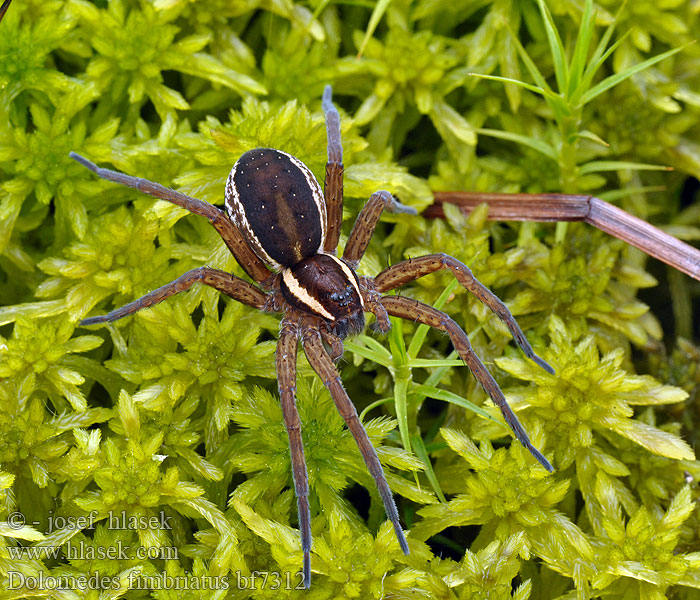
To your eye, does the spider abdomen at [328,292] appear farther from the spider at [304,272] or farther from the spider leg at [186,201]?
the spider leg at [186,201]

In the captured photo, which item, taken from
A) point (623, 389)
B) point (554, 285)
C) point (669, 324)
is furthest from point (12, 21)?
point (669, 324)

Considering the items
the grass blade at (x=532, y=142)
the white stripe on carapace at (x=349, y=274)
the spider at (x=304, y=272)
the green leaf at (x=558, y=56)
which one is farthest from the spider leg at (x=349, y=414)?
the green leaf at (x=558, y=56)

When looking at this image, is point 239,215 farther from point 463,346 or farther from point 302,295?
point 463,346

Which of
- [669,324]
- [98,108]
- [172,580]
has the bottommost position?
[172,580]

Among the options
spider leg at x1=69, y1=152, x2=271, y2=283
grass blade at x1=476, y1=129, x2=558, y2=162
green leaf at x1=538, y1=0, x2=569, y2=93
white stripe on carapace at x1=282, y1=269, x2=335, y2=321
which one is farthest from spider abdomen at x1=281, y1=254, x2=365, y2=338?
green leaf at x1=538, y1=0, x2=569, y2=93

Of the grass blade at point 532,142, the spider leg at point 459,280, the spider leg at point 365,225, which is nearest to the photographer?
the spider leg at point 459,280

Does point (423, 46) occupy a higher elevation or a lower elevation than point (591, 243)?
higher

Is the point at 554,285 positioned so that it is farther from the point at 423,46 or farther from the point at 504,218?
the point at 423,46

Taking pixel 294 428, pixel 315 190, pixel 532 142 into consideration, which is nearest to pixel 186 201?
pixel 315 190
